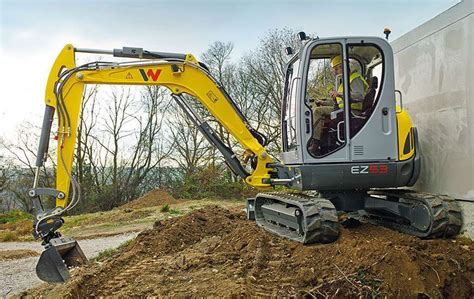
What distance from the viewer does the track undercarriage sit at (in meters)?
5.25

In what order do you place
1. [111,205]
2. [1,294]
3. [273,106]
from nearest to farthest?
[1,294]
[273,106]
[111,205]

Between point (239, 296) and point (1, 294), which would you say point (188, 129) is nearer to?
point (1, 294)

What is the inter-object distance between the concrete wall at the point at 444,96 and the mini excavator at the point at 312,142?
13.4 inches

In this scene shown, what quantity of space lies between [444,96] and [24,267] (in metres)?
7.44

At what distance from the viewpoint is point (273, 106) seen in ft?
74.4

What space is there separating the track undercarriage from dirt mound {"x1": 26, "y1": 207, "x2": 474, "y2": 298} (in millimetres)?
167

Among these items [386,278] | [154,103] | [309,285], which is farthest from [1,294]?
[154,103]

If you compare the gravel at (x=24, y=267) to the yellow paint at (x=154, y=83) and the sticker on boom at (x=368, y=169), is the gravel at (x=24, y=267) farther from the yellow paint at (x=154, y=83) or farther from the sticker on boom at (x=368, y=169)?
the sticker on boom at (x=368, y=169)

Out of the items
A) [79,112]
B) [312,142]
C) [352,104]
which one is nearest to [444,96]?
[352,104]

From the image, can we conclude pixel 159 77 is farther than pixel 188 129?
No

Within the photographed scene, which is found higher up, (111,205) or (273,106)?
(273,106)

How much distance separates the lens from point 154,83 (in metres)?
6.59

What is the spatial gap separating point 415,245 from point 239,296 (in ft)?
7.21

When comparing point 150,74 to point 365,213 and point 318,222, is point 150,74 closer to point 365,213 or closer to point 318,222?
point 318,222
